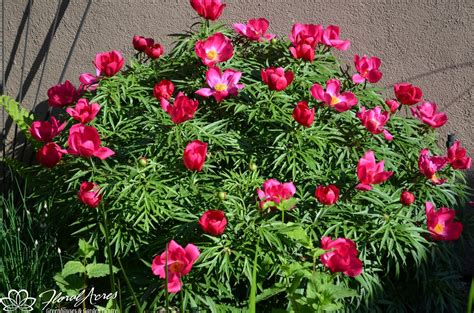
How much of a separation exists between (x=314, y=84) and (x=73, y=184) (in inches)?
41.7

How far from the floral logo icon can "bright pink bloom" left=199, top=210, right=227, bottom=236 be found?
29.5 inches

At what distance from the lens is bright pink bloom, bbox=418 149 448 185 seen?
2.92m

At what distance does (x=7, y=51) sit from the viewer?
3.95 metres

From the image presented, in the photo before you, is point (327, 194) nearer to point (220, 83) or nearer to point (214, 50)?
point (220, 83)

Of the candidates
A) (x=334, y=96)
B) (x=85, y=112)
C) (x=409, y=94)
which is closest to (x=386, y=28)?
(x=409, y=94)

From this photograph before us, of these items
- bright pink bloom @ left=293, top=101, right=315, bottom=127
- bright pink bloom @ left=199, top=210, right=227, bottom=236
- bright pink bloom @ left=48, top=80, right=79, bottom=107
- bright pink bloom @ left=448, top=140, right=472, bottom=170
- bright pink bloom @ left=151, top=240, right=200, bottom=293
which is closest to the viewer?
bright pink bloom @ left=151, top=240, right=200, bottom=293

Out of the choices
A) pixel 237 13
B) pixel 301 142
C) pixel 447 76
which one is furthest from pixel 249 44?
pixel 447 76

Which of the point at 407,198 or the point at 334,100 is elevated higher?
the point at 334,100

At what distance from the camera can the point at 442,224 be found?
2820mm

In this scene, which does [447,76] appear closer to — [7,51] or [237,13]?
[237,13]

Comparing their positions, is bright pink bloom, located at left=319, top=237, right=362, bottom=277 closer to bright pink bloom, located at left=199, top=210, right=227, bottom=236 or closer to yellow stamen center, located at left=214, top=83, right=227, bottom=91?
bright pink bloom, located at left=199, top=210, right=227, bottom=236

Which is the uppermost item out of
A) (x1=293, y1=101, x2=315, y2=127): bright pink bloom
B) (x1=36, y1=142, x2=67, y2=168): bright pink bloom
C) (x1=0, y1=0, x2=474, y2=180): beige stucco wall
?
(x1=0, y1=0, x2=474, y2=180): beige stucco wall

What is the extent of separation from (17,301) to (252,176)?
39.6 inches

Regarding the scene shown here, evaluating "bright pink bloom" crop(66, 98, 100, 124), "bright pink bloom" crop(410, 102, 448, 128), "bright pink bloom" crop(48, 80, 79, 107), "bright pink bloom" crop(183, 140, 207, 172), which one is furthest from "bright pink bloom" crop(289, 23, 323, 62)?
"bright pink bloom" crop(48, 80, 79, 107)
